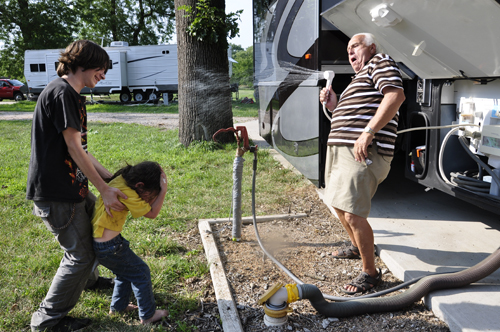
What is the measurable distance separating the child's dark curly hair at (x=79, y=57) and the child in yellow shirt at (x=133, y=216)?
0.58 m

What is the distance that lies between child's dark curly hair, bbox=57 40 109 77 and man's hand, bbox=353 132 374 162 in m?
1.56

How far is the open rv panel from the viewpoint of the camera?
93.5 inches

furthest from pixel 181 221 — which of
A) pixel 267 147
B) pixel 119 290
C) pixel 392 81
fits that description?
pixel 267 147

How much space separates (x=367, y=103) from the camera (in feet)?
8.06

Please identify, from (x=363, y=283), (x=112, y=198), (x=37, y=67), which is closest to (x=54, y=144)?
A: (x=112, y=198)

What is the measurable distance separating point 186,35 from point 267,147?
2680mm

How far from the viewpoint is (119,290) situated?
7.51ft

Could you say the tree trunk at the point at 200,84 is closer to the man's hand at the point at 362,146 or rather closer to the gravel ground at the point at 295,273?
the gravel ground at the point at 295,273

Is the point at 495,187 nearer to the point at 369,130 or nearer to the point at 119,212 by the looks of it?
the point at 369,130

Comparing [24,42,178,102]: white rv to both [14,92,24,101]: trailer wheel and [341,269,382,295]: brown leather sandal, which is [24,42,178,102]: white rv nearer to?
[14,92,24,101]: trailer wheel

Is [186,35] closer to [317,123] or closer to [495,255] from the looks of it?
[317,123]

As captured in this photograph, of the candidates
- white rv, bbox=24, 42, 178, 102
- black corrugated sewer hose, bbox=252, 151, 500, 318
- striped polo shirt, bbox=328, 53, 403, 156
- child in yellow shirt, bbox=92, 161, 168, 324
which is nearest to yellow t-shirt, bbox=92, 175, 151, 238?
child in yellow shirt, bbox=92, 161, 168, 324

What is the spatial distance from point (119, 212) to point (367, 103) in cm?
164

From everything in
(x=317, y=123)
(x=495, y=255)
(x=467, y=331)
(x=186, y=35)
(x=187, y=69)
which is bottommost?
(x=467, y=331)
